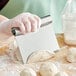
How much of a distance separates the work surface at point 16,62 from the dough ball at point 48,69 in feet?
0.07

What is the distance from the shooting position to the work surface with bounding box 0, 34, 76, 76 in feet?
1.99

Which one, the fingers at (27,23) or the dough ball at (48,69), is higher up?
the fingers at (27,23)

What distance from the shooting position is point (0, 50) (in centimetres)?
72

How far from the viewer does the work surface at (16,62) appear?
1.99ft

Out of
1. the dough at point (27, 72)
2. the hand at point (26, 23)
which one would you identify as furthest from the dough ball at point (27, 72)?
the hand at point (26, 23)

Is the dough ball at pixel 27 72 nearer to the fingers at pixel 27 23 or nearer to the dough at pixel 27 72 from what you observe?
the dough at pixel 27 72

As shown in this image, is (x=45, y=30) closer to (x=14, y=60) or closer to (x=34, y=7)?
(x=14, y=60)

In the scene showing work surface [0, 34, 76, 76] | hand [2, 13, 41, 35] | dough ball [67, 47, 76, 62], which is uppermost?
hand [2, 13, 41, 35]

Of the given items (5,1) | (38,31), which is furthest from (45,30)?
(5,1)

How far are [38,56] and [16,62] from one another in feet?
0.19

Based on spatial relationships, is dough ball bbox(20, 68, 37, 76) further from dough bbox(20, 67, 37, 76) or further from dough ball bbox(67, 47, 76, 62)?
dough ball bbox(67, 47, 76, 62)

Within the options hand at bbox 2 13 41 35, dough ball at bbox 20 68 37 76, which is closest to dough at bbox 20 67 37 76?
dough ball at bbox 20 68 37 76

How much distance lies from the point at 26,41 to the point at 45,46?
0.22 feet

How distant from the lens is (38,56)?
66 centimetres
